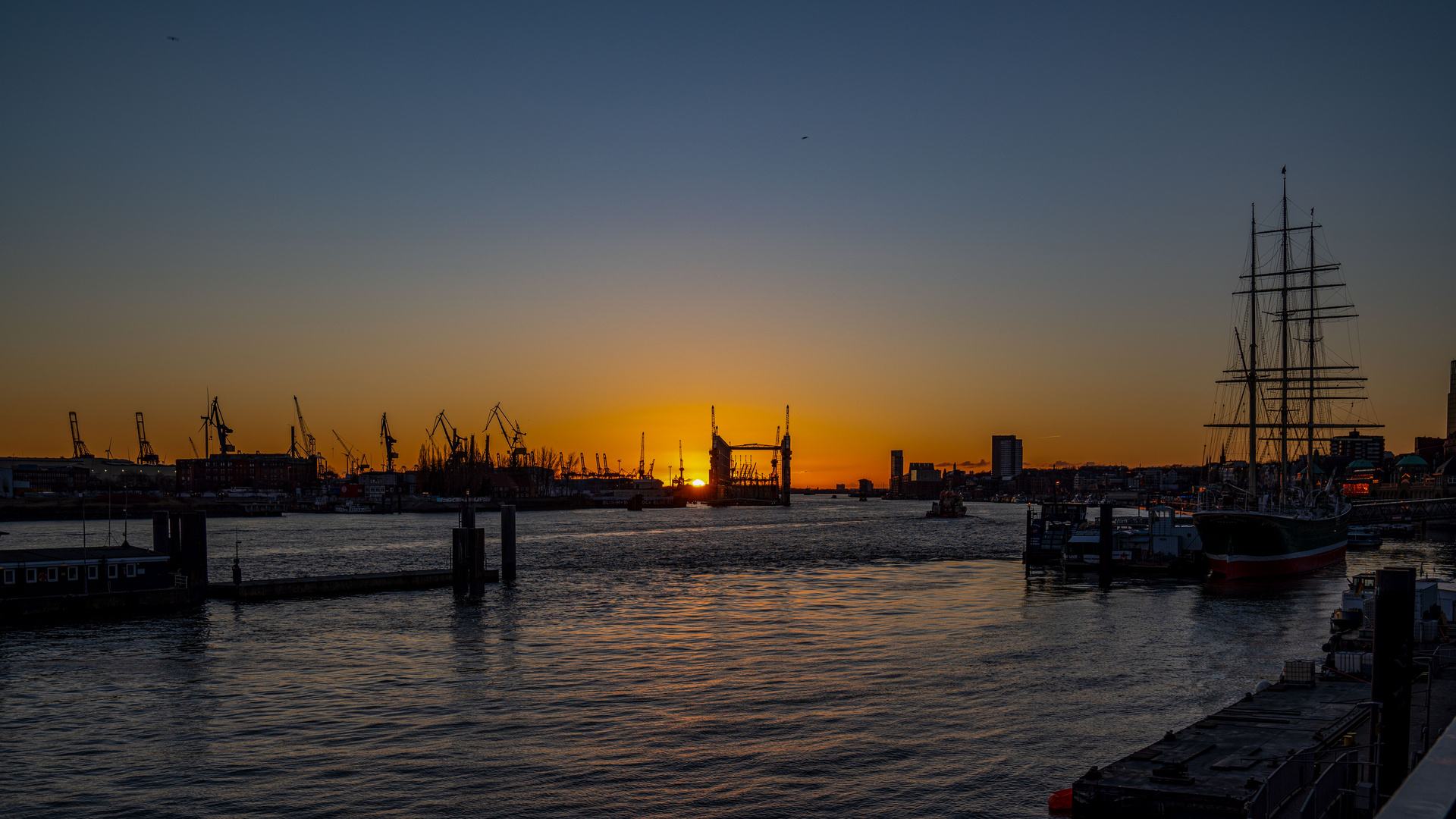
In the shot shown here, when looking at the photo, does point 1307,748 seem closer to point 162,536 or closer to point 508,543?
point 508,543

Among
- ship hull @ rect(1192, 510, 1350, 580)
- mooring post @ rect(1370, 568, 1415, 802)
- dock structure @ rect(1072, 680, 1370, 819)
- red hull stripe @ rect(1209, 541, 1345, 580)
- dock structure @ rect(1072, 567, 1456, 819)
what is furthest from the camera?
ship hull @ rect(1192, 510, 1350, 580)

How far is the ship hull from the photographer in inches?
2835

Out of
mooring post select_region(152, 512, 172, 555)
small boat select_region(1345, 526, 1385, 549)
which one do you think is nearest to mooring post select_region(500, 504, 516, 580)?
mooring post select_region(152, 512, 172, 555)

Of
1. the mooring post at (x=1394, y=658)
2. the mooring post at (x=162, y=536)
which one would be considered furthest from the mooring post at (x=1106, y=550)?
the mooring post at (x=162, y=536)

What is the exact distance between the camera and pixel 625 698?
104 feet

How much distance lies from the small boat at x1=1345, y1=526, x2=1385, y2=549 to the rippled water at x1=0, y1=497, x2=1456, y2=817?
65.7 metres

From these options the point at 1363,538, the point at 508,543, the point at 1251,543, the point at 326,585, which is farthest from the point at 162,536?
the point at 1363,538

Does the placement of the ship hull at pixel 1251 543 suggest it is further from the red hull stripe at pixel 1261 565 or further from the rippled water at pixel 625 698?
the rippled water at pixel 625 698

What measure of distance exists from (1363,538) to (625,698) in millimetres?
122499

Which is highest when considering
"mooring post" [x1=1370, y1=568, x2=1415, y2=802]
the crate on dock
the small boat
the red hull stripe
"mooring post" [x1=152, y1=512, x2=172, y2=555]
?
"mooring post" [x1=1370, y1=568, x2=1415, y2=802]

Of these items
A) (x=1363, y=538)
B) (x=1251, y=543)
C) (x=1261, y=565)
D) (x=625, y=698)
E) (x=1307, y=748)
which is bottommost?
(x=1363, y=538)

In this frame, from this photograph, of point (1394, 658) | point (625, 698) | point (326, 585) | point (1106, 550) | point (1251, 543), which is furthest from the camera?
point (1251, 543)

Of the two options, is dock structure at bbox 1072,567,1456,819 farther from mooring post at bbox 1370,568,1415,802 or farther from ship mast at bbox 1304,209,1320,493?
ship mast at bbox 1304,209,1320,493

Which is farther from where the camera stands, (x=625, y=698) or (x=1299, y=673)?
(x=625, y=698)
